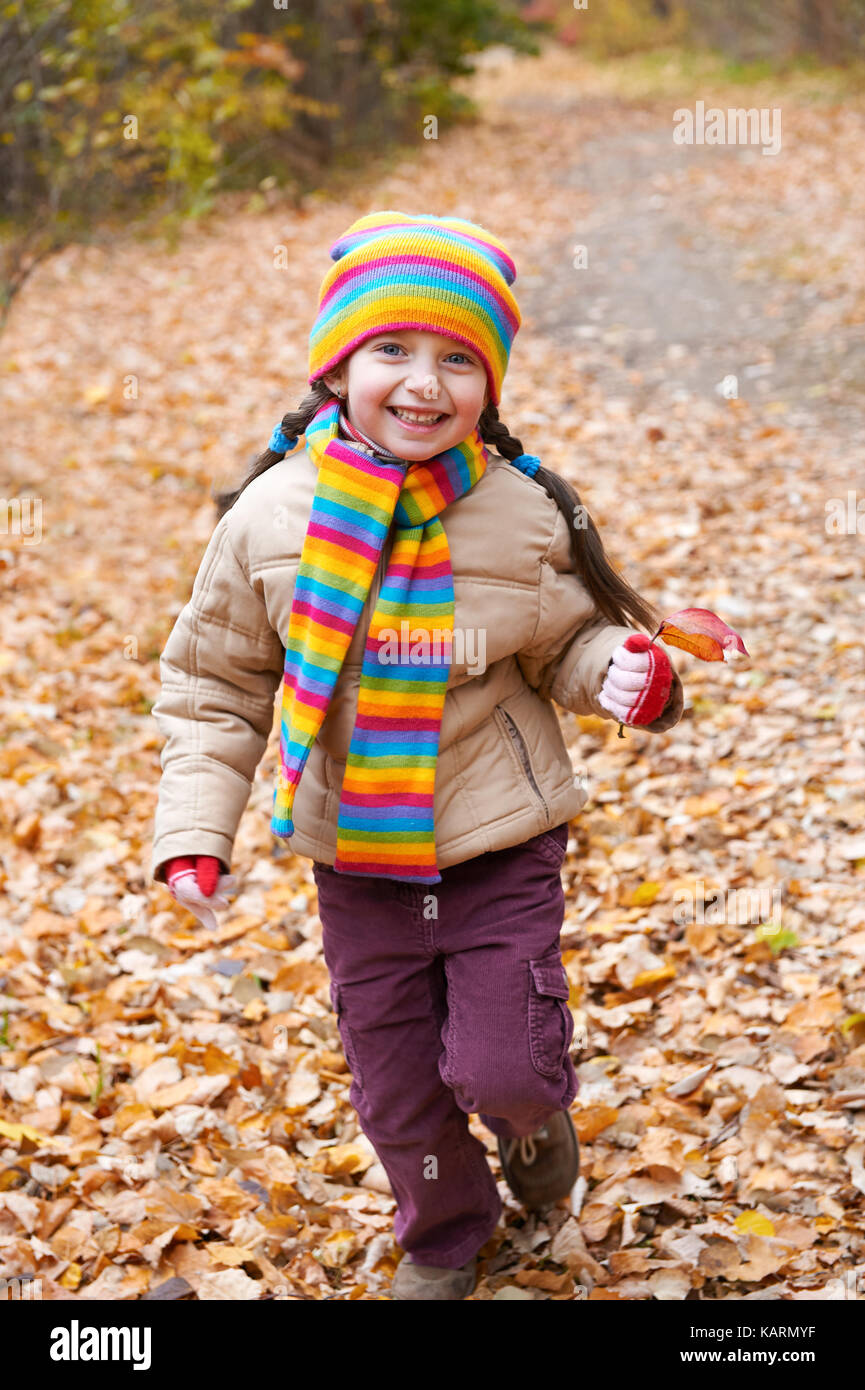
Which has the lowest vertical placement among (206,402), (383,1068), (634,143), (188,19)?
(383,1068)

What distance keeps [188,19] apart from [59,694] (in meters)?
7.89

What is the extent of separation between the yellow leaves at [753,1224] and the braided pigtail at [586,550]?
124cm

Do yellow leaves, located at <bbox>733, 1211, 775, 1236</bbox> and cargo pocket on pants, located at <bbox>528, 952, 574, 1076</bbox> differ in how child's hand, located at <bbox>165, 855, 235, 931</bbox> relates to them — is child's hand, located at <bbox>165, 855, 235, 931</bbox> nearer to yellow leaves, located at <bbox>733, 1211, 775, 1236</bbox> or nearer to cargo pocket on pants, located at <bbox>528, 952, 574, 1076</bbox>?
cargo pocket on pants, located at <bbox>528, 952, 574, 1076</bbox>

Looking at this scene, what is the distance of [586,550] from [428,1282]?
4.81 ft

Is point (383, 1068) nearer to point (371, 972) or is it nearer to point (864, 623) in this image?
point (371, 972)

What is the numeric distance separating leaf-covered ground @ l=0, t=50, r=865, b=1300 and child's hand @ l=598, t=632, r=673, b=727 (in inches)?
45.5

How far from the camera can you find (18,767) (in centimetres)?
457

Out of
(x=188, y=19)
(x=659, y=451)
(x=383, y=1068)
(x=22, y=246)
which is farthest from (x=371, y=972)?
(x=188, y=19)

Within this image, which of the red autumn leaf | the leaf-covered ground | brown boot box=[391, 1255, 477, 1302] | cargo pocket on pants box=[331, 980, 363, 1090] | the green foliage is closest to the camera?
the red autumn leaf

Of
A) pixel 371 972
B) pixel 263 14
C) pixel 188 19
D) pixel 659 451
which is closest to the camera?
pixel 371 972

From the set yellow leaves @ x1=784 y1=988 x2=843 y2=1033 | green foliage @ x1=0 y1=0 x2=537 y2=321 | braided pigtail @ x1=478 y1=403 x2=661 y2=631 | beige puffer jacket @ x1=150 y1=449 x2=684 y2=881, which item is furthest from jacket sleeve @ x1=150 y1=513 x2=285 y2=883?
green foliage @ x1=0 y1=0 x2=537 y2=321

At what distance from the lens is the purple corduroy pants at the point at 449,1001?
2230 millimetres

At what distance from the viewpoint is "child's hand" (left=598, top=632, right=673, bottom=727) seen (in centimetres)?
209

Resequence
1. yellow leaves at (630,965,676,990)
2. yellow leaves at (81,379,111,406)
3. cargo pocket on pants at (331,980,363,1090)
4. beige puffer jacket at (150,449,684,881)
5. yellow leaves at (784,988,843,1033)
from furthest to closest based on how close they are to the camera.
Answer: yellow leaves at (81,379,111,406)
yellow leaves at (630,965,676,990)
yellow leaves at (784,988,843,1033)
cargo pocket on pants at (331,980,363,1090)
beige puffer jacket at (150,449,684,881)
